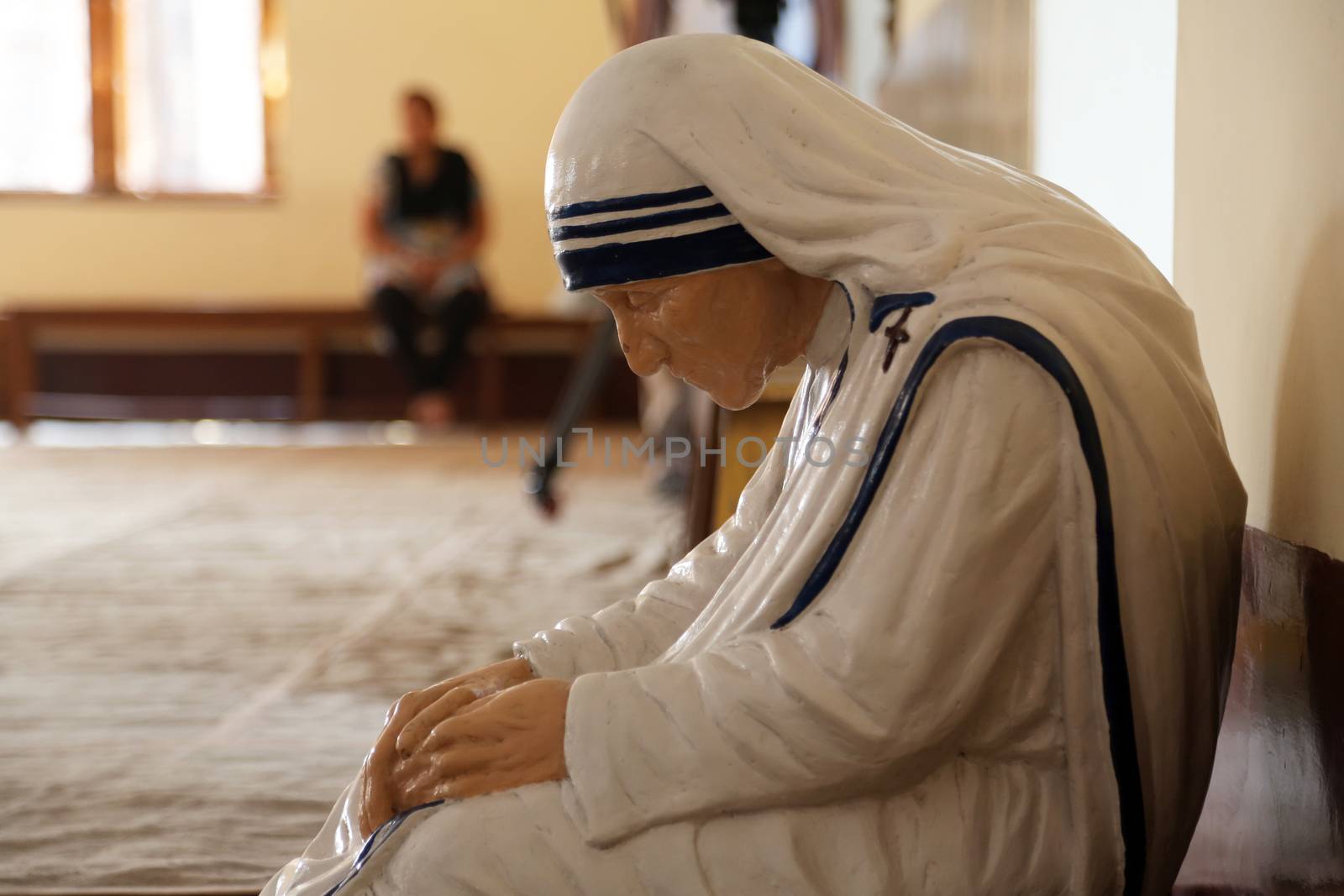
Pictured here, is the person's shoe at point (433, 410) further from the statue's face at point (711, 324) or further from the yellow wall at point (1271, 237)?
the statue's face at point (711, 324)

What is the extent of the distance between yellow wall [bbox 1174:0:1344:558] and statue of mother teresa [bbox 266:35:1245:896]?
0.48 ft

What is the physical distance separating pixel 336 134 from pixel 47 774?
319 inches

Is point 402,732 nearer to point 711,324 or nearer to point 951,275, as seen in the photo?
point 711,324

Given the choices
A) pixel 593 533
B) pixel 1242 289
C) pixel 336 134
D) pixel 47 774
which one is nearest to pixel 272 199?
pixel 336 134

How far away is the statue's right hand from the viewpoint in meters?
1.17

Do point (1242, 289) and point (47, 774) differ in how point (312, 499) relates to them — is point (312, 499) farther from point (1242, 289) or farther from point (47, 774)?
point (1242, 289)

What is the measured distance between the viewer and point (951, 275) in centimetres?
111

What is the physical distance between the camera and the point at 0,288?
10.1 m

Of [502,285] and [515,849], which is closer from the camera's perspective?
[515,849]

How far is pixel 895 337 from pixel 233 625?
3.03m

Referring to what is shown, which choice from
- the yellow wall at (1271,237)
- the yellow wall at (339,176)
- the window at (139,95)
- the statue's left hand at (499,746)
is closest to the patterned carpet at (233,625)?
the statue's left hand at (499,746)

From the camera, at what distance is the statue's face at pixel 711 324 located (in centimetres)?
121

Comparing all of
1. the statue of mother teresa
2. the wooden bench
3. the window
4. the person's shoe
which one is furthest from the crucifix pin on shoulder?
the window

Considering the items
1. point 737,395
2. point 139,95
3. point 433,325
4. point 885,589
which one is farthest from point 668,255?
point 139,95
